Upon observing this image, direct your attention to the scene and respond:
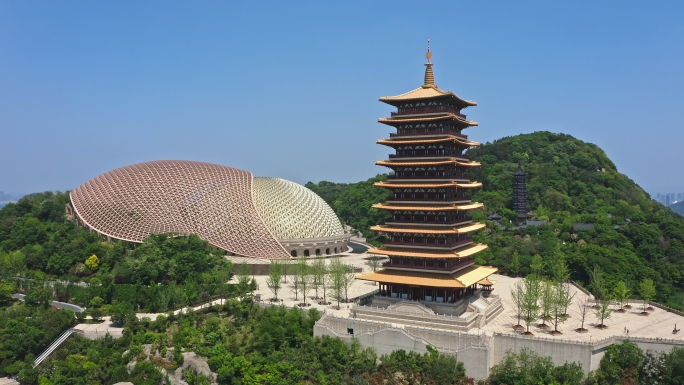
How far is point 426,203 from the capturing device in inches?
1465

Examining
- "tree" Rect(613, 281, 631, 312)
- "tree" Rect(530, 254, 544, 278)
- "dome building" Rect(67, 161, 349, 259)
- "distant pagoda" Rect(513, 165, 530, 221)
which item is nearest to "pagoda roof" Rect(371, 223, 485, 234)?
"tree" Rect(613, 281, 631, 312)

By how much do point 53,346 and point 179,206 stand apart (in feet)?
88.9

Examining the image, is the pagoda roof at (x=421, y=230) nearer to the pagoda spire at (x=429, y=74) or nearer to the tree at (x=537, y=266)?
the pagoda spire at (x=429, y=74)

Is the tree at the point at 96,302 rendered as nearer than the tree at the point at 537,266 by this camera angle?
Yes

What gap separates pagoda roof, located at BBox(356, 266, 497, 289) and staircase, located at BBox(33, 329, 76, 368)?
68.8 ft

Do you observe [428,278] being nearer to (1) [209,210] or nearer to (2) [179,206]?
(1) [209,210]

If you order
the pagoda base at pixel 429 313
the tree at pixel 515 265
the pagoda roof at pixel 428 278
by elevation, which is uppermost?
the pagoda roof at pixel 428 278

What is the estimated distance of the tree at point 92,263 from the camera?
5200 centimetres

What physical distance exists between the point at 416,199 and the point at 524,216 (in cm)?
4869

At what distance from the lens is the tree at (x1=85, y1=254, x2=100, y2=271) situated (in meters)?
52.0

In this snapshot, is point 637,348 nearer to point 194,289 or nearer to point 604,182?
point 194,289

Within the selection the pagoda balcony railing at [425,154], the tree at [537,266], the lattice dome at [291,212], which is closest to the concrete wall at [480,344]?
the pagoda balcony railing at [425,154]

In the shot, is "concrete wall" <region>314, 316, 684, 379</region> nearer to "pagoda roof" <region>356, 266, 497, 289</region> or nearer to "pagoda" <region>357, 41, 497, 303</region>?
"pagoda roof" <region>356, 266, 497, 289</region>

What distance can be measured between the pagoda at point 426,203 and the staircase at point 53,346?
69.5 ft
